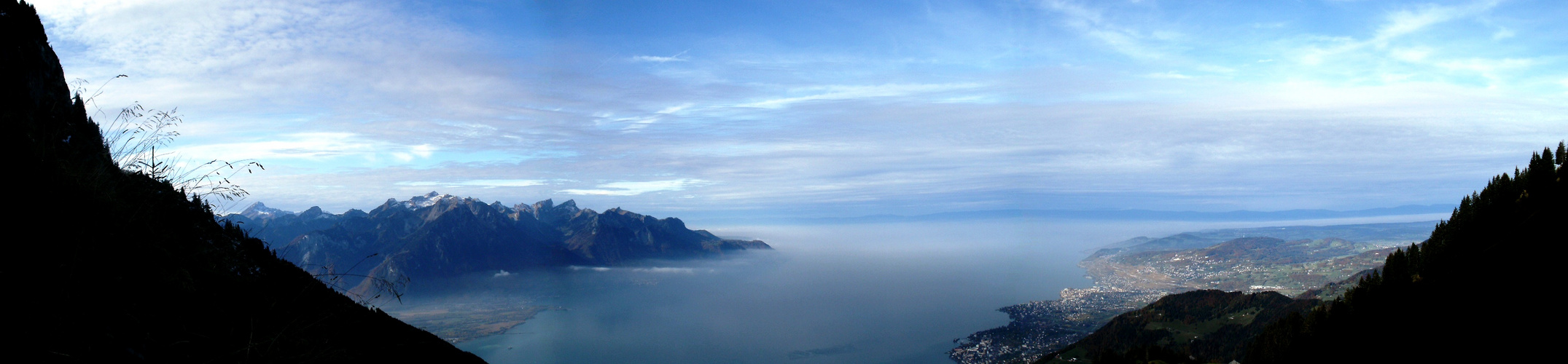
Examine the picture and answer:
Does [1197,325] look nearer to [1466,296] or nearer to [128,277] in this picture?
[1466,296]

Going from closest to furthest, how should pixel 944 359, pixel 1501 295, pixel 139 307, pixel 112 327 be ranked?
pixel 112 327
pixel 139 307
pixel 1501 295
pixel 944 359

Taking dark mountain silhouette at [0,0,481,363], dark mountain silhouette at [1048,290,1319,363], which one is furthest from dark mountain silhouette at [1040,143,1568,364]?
dark mountain silhouette at [0,0,481,363]

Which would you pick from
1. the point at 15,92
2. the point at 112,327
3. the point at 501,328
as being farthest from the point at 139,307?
the point at 501,328

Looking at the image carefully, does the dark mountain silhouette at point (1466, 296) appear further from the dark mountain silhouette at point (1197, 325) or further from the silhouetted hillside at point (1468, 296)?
the dark mountain silhouette at point (1197, 325)

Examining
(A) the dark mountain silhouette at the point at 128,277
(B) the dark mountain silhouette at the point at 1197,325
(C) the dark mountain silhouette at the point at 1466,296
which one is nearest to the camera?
(A) the dark mountain silhouette at the point at 128,277

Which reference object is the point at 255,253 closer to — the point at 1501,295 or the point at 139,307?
the point at 139,307

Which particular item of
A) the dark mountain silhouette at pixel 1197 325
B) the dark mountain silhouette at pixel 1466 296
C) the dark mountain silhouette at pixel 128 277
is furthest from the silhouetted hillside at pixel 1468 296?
the dark mountain silhouette at pixel 128 277

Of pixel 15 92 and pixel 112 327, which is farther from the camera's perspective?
pixel 15 92

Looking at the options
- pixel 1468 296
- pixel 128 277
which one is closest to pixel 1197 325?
pixel 1468 296
